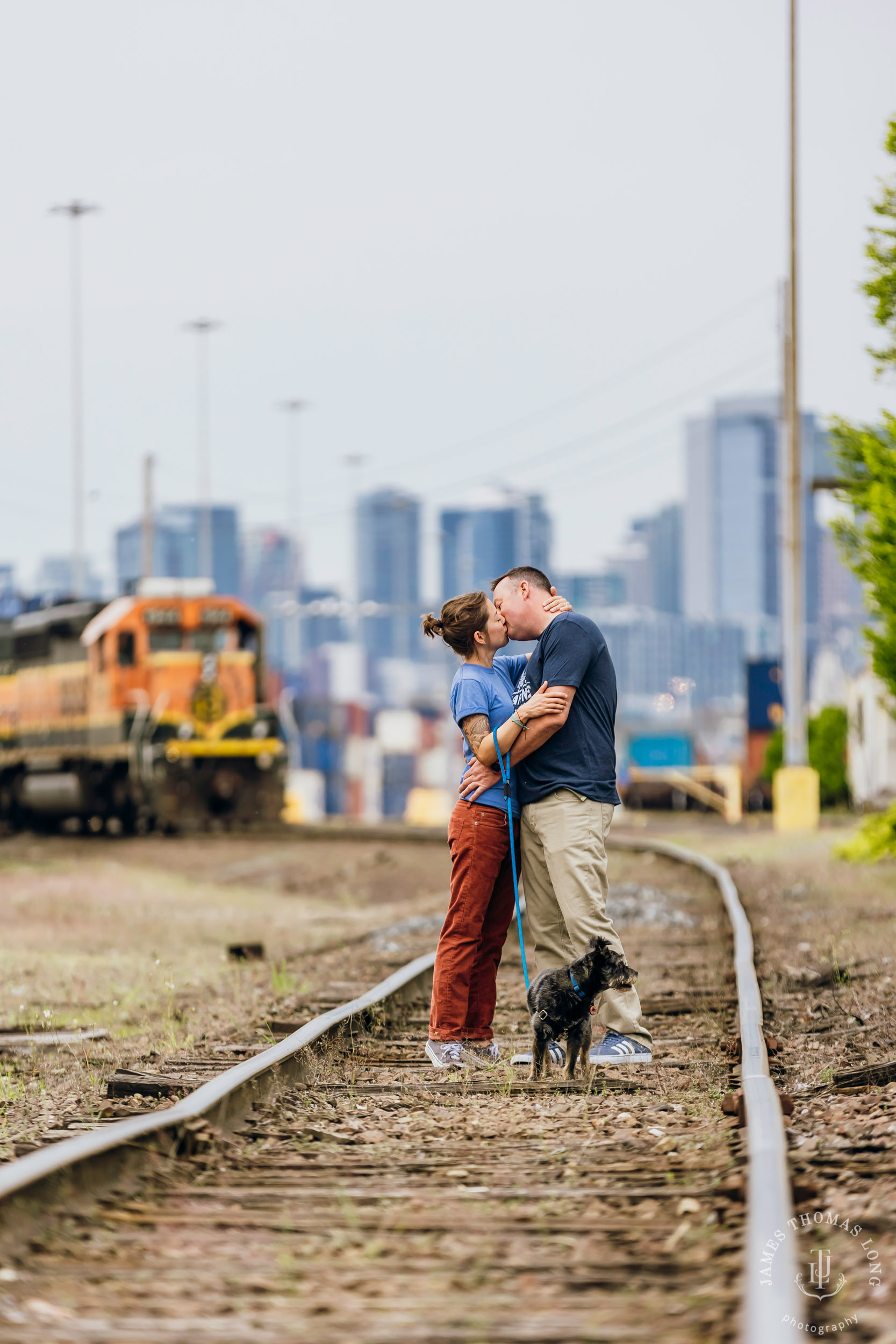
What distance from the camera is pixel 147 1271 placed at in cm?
357

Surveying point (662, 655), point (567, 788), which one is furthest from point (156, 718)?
point (662, 655)

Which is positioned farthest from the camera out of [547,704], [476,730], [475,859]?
[475,859]

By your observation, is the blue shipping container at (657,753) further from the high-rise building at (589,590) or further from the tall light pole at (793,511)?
the tall light pole at (793,511)

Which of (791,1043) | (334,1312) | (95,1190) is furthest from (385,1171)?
(791,1043)

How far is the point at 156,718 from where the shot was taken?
84.3 ft

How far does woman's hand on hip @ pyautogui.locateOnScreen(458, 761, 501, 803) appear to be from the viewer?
20.5 ft

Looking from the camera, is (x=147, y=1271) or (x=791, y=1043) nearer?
(x=147, y=1271)

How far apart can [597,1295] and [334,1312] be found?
1.78ft

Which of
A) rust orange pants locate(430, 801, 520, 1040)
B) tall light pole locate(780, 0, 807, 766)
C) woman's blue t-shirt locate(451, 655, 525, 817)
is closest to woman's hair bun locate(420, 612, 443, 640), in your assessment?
woman's blue t-shirt locate(451, 655, 525, 817)

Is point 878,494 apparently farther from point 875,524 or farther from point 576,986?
point 576,986

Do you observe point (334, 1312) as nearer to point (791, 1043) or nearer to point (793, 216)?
point (791, 1043)

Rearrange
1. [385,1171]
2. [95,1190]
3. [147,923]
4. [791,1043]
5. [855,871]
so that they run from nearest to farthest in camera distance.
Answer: [95,1190] < [385,1171] < [791,1043] < [147,923] < [855,871]

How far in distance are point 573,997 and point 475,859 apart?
798 millimetres

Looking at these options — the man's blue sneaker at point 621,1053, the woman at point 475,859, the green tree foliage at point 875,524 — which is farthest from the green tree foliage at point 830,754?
the man's blue sneaker at point 621,1053
